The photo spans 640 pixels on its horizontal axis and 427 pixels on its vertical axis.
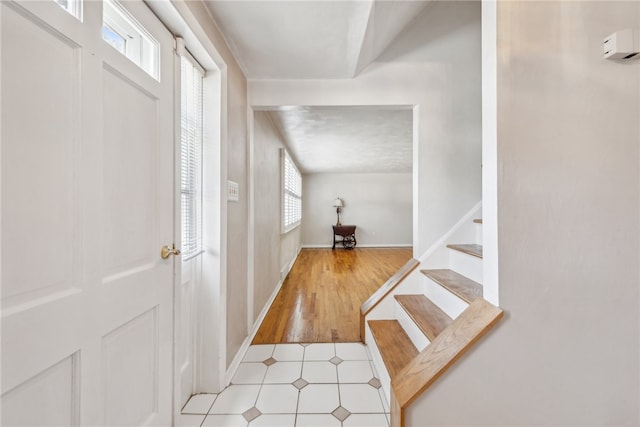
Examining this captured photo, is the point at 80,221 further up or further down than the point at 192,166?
further down

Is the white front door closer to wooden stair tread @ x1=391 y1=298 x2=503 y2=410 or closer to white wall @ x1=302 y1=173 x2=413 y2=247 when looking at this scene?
wooden stair tread @ x1=391 y1=298 x2=503 y2=410

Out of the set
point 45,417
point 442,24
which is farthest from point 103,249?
point 442,24

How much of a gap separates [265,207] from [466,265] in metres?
1.90

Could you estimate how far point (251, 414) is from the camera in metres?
1.38

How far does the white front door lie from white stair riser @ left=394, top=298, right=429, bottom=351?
131 cm

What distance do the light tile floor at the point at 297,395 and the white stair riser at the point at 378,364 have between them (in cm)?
4

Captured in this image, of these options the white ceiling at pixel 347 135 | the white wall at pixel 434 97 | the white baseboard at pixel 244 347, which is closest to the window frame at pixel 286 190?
the white ceiling at pixel 347 135

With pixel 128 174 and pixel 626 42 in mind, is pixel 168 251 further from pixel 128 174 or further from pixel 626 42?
pixel 626 42

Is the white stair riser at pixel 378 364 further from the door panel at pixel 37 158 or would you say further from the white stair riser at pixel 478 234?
the door panel at pixel 37 158

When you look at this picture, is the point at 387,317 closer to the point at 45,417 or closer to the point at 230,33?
the point at 45,417

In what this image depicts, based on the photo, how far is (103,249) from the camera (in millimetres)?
800

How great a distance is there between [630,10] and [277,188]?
3.13m

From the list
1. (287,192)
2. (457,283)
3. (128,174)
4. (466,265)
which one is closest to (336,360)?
(457,283)

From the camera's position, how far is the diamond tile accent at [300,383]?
5.18 ft
